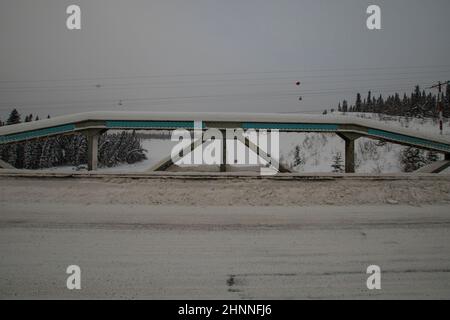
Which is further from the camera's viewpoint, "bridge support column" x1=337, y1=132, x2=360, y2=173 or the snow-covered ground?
the snow-covered ground

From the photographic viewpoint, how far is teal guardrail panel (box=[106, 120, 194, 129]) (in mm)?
6949

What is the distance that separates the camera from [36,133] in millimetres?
7156

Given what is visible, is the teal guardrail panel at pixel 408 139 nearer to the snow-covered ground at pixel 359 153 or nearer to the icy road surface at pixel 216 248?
the icy road surface at pixel 216 248

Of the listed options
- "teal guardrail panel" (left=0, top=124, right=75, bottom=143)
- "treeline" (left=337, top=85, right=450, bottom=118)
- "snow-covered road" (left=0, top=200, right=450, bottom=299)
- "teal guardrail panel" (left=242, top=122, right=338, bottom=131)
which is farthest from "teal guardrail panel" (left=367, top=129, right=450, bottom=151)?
"treeline" (left=337, top=85, right=450, bottom=118)

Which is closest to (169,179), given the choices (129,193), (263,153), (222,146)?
(129,193)

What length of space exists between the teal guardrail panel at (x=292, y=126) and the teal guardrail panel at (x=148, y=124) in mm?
1772

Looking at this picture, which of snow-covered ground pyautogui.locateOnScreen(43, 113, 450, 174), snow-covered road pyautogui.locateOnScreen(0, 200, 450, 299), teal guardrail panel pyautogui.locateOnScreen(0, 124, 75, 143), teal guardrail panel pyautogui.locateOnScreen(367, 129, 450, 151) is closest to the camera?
snow-covered road pyautogui.locateOnScreen(0, 200, 450, 299)

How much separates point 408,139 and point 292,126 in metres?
3.90

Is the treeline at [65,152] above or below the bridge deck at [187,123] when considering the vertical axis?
above

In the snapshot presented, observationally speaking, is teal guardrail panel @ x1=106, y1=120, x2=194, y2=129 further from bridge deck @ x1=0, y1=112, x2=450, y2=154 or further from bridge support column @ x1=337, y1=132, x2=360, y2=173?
bridge support column @ x1=337, y1=132, x2=360, y2=173

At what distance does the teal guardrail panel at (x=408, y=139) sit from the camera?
286 inches

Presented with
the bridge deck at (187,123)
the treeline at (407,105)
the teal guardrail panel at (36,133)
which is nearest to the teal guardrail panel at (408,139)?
the bridge deck at (187,123)

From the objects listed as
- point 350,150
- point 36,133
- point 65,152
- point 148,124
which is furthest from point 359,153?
point 65,152

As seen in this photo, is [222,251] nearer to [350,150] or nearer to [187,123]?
[187,123]
